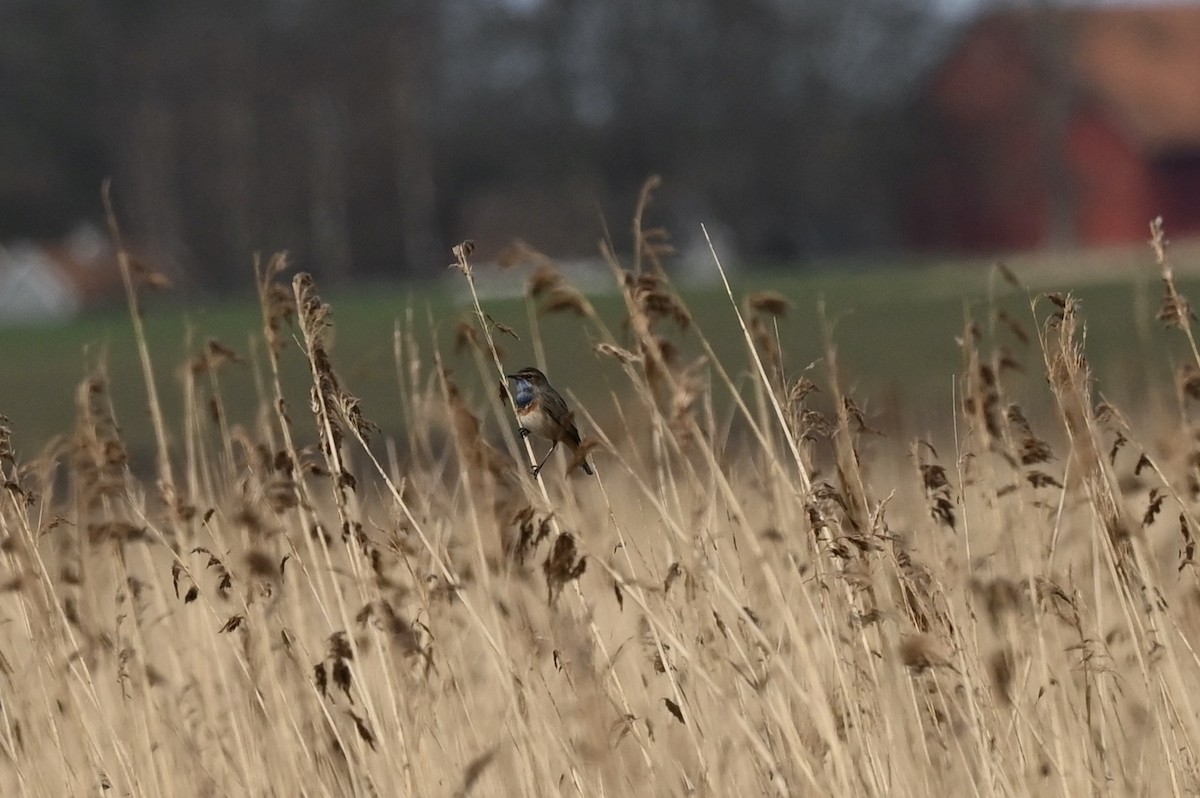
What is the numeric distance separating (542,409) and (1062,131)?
5168cm

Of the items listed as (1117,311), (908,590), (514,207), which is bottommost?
(908,590)

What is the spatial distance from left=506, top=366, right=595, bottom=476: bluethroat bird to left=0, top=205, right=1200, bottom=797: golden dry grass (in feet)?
1.07

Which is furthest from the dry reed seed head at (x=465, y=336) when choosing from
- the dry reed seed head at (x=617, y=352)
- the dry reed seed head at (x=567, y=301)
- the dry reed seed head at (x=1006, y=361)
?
the dry reed seed head at (x=1006, y=361)

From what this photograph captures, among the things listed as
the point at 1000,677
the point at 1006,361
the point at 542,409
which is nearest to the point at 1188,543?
the point at 1000,677

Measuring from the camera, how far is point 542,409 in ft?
14.3

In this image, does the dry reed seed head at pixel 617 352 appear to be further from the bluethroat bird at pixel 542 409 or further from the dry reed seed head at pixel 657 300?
the bluethroat bird at pixel 542 409

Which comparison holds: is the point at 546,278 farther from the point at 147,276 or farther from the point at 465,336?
the point at 147,276

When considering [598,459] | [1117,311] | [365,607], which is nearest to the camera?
[365,607]

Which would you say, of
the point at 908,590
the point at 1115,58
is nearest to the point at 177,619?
the point at 908,590

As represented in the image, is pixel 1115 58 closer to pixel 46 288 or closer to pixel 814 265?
pixel 814 265

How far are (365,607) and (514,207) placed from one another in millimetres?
54220

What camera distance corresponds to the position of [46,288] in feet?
184

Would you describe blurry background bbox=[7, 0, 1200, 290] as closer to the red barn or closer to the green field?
the red barn

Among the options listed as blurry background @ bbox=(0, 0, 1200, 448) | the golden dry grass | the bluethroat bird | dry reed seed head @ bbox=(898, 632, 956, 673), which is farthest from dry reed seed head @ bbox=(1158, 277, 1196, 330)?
blurry background @ bbox=(0, 0, 1200, 448)
